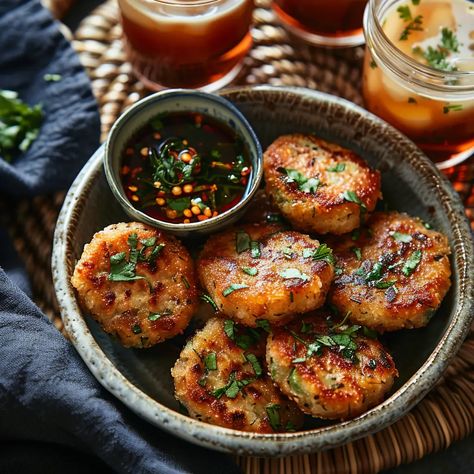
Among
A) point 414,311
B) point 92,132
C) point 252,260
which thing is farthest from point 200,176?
point 414,311

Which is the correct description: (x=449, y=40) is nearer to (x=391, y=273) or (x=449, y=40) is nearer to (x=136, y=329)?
(x=391, y=273)

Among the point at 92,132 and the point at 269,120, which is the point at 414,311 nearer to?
the point at 269,120

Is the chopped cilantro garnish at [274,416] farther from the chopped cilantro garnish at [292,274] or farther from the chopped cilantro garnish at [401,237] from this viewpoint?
the chopped cilantro garnish at [401,237]

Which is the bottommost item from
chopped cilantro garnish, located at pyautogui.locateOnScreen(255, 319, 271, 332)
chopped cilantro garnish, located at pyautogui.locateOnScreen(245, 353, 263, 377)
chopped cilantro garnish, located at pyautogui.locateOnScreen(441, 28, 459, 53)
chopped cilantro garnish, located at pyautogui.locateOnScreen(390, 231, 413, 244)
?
chopped cilantro garnish, located at pyautogui.locateOnScreen(245, 353, 263, 377)

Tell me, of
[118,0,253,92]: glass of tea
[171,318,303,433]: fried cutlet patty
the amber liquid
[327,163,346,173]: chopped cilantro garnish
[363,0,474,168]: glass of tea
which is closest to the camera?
[171,318,303,433]: fried cutlet patty

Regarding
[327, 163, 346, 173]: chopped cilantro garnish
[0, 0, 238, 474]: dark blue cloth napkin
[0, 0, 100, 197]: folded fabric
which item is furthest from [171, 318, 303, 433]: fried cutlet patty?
[0, 0, 100, 197]: folded fabric

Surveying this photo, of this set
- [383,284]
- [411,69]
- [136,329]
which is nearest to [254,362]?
[136,329]

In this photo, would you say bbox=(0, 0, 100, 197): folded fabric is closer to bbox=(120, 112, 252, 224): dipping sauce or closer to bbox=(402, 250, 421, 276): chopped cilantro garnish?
bbox=(120, 112, 252, 224): dipping sauce

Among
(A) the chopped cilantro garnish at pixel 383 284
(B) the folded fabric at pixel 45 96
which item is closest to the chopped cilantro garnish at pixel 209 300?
(A) the chopped cilantro garnish at pixel 383 284
